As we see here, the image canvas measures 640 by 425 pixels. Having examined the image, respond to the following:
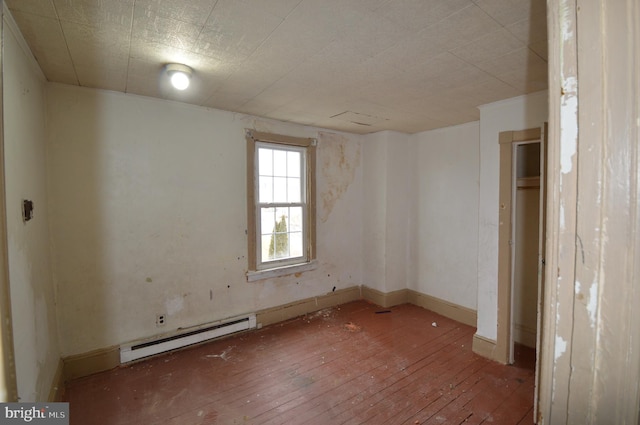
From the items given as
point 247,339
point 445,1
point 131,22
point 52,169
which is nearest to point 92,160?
point 52,169

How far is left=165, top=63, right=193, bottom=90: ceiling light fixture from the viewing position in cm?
210

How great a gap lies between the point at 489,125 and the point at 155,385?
3.89 m

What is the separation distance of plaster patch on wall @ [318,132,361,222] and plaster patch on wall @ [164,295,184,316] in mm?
1990

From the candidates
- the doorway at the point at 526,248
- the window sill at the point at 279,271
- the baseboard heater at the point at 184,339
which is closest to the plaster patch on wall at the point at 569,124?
the doorway at the point at 526,248

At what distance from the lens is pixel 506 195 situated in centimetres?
280

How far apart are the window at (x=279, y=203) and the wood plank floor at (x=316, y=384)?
884 mm

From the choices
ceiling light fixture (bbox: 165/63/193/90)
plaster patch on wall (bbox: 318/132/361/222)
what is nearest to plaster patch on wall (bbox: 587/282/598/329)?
ceiling light fixture (bbox: 165/63/193/90)

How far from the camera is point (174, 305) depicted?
298 centimetres

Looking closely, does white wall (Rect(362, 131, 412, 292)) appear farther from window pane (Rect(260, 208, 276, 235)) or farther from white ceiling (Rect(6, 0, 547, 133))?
window pane (Rect(260, 208, 276, 235))

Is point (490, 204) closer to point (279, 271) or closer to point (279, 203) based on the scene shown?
point (279, 203)

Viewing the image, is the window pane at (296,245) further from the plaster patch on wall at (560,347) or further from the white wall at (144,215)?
the plaster patch on wall at (560,347)

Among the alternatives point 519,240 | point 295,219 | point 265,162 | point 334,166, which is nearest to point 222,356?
point 295,219

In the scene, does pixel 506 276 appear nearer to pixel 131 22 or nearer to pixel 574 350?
pixel 574 350

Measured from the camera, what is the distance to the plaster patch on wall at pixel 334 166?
4.08 meters
